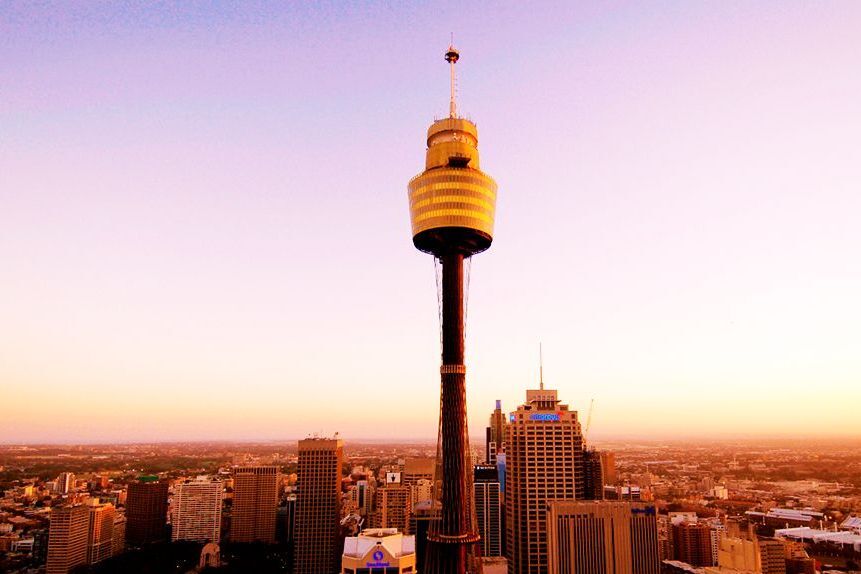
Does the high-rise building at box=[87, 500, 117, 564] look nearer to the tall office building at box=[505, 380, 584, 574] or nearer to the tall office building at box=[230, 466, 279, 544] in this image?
the tall office building at box=[230, 466, 279, 544]

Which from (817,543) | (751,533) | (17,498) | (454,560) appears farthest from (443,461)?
(17,498)

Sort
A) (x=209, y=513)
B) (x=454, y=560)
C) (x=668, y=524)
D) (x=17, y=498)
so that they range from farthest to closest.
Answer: (x=17, y=498)
(x=209, y=513)
(x=668, y=524)
(x=454, y=560)

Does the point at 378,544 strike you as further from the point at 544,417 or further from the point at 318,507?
the point at 318,507

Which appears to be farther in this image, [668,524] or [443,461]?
[668,524]

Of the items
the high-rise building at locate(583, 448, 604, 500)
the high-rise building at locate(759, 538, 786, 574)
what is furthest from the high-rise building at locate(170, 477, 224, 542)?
the high-rise building at locate(759, 538, 786, 574)

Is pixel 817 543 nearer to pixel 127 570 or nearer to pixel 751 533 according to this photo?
pixel 751 533

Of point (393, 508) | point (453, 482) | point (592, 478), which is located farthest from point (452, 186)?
point (393, 508)
